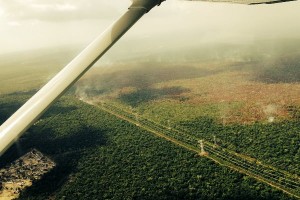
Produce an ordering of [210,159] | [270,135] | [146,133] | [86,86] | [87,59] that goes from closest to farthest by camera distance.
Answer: [87,59]
[210,159]
[270,135]
[146,133]
[86,86]

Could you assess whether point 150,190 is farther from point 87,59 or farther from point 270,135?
point 87,59

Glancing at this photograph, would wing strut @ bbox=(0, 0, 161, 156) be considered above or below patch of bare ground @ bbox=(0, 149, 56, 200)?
above

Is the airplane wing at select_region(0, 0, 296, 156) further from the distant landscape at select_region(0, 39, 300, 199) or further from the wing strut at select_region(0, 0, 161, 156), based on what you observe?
the distant landscape at select_region(0, 39, 300, 199)

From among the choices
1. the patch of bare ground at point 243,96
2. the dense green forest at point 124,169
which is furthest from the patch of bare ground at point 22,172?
the patch of bare ground at point 243,96


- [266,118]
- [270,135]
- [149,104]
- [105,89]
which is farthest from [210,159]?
[105,89]

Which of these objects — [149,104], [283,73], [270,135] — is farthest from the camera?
[283,73]

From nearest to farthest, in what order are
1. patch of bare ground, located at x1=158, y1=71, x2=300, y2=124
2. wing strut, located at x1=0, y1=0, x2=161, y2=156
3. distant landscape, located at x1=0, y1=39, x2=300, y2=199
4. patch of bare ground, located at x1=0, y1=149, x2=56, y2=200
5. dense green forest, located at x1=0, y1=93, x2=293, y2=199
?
wing strut, located at x1=0, y1=0, x2=161, y2=156, dense green forest, located at x1=0, y1=93, x2=293, y2=199, distant landscape, located at x1=0, y1=39, x2=300, y2=199, patch of bare ground, located at x1=0, y1=149, x2=56, y2=200, patch of bare ground, located at x1=158, y1=71, x2=300, y2=124

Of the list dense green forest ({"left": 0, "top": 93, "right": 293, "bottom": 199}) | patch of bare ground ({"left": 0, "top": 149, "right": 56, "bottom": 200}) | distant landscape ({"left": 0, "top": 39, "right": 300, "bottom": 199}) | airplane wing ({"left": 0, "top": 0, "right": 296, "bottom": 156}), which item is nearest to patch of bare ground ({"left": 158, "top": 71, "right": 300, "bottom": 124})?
distant landscape ({"left": 0, "top": 39, "right": 300, "bottom": 199})
